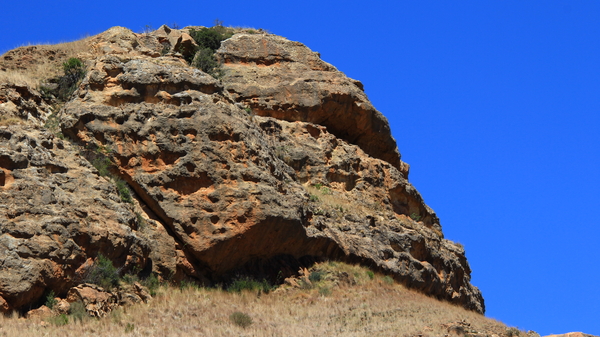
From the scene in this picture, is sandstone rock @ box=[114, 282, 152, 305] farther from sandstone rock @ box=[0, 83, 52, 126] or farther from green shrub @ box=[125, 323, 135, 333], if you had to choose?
sandstone rock @ box=[0, 83, 52, 126]

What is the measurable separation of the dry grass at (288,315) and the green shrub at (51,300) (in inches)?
26.6

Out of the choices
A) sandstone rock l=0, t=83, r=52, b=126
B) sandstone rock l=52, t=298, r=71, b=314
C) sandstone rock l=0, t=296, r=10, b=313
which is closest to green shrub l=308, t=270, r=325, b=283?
sandstone rock l=52, t=298, r=71, b=314

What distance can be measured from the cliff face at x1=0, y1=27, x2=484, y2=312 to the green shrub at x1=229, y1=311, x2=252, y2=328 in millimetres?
2180

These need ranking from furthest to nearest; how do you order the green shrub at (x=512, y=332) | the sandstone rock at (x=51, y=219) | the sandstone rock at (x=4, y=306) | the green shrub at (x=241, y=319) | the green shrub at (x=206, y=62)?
the green shrub at (x=206, y=62) < the green shrub at (x=512, y=332) < the green shrub at (x=241, y=319) < the sandstone rock at (x=51, y=219) < the sandstone rock at (x=4, y=306)

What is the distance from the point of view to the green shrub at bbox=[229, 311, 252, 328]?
15.6m

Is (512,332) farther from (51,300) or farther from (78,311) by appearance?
(51,300)

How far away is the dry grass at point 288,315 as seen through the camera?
14.4 m

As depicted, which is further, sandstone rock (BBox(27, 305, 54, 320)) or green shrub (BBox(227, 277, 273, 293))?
green shrub (BBox(227, 277, 273, 293))

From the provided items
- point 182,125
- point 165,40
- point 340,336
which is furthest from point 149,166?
point 165,40

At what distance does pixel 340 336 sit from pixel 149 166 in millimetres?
6272

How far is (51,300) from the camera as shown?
1483 cm

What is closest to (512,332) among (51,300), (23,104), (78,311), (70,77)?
(78,311)

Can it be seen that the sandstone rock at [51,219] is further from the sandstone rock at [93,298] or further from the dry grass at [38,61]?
the dry grass at [38,61]

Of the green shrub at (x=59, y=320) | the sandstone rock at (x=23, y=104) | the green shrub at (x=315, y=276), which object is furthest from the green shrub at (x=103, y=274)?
the green shrub at (x=315, y=276)
